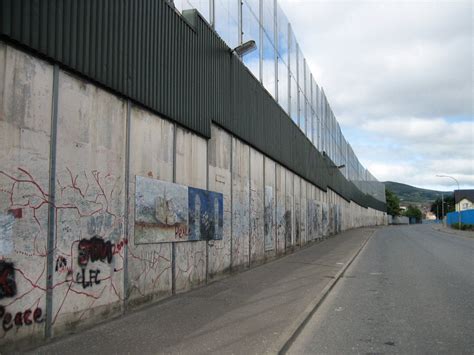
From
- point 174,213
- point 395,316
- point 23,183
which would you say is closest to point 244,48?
point 174,213

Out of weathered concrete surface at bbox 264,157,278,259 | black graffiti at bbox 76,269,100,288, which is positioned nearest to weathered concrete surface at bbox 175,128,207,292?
Answer: black graffiti at bbox 76,269,100,288

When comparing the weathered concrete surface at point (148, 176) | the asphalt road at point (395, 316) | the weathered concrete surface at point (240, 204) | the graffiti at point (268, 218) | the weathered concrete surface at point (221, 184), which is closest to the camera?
the asphalt road at point (395, 316)

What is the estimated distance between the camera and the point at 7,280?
5375 millimetres

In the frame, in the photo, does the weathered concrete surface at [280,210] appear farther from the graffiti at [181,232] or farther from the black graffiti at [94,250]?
the black graffiti at [94,250]

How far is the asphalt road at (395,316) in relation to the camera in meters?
6.38

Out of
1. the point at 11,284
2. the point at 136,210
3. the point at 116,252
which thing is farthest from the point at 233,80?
the point at 11,284

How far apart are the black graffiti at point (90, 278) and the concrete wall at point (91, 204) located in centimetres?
3

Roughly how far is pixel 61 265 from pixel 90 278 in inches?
28.4

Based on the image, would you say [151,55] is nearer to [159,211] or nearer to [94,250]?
[159,211]

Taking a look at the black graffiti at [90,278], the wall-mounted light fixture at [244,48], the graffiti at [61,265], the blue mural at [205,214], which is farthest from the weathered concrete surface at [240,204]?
the graffiti at [61,265]

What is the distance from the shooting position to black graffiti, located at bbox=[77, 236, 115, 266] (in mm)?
6770

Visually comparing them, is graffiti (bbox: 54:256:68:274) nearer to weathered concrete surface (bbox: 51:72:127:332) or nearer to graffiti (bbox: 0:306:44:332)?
→ weathered concrete surface (bbox: 51:72:127:332)

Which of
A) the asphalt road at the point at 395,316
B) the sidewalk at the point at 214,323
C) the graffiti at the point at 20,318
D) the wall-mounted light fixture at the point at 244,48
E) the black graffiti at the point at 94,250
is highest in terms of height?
the wall-mounted light fixture at the point at 244,48

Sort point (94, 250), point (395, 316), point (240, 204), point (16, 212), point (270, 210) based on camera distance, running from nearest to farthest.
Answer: point (16, 212)
point (94, 250)
point (395, 316)
point (240, 204)
point (270, 210)
